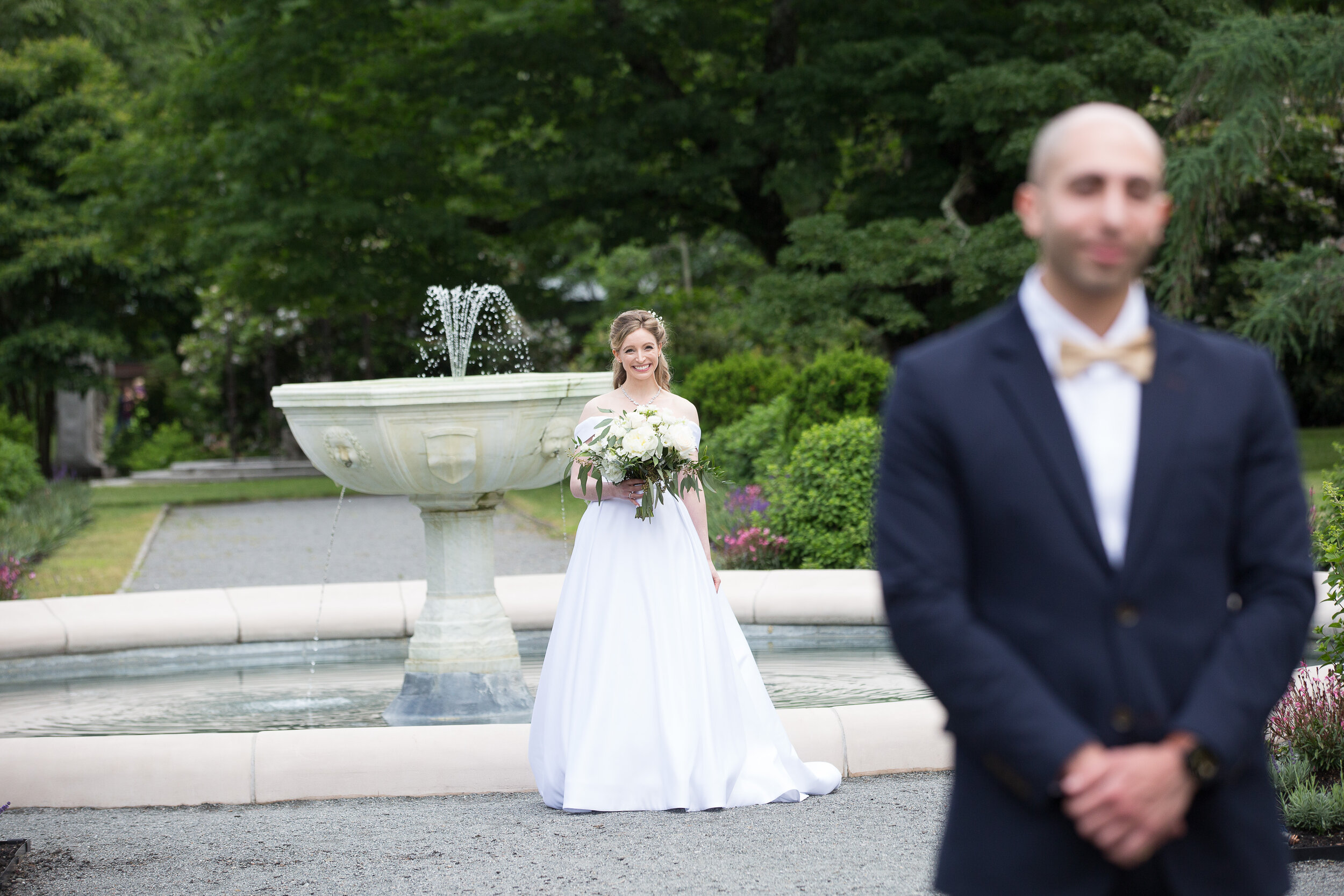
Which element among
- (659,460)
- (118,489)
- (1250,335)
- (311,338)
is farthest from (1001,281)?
(311,338)

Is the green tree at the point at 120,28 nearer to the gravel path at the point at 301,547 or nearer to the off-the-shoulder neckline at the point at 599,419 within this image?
the gravel path at the point at 301,547

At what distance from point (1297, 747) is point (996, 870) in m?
3.66

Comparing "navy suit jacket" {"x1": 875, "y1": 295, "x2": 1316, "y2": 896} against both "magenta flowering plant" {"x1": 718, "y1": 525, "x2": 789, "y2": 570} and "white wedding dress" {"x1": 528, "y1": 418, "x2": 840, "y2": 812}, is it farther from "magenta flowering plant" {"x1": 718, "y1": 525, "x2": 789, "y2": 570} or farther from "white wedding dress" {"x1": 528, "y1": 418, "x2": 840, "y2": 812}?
"magenta flowering plant" {"x1": 718, "y1": 525, "x2": 789, "y2": 570}

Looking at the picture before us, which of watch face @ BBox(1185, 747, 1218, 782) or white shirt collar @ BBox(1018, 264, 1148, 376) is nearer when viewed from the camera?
watch face @ BBox(1185, 747, 1218, 782)

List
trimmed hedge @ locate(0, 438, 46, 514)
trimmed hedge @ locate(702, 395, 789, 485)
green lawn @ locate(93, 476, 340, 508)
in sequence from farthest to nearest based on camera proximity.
A: green lawn @ locate(93, 476, 340, 508) → trimmed hedge @ locate(0, 438, 46, 514) → trimmed hedge @ locate(702, 395, 789, 485)

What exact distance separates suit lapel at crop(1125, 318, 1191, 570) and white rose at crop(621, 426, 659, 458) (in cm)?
357

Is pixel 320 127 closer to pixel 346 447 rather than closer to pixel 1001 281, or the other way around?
pixel 1001 281

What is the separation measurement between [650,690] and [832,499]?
19.3 ft

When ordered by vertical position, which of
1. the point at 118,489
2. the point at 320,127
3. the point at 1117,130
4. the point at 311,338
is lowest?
the point at 118,489

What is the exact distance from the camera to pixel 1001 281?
16641 mm

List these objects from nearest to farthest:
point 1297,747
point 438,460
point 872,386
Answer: point 1297,747 → point 438,460 → point 872,386

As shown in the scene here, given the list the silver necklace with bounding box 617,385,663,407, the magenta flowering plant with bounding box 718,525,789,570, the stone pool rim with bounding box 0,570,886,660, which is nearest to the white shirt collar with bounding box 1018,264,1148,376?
the silver necklace with bounding box 617,385,663,407

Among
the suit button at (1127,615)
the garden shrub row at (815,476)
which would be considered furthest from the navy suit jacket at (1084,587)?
the garden shrub row at (815,476)

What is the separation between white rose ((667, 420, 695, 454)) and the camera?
554cm
